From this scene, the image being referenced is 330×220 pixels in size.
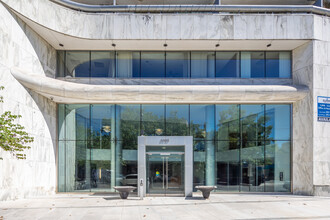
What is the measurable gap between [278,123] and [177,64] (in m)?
8.30

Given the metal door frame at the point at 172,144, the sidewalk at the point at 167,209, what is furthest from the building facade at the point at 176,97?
the sidewalk at the point at 167,209

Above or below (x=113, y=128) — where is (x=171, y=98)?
above

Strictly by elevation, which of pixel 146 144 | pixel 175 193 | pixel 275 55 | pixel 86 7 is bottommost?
pixel 175 193

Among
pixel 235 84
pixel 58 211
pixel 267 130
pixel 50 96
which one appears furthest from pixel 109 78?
pixel 267 130

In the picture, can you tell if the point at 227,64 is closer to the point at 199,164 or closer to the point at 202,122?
the point at 202,122

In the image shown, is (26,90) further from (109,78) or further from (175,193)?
(175,193)

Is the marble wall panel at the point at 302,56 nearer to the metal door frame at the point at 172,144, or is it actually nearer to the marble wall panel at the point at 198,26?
the marble wall panel at the point at 198,26

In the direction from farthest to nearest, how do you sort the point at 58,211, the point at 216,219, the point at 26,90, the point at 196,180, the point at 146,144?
the point at 196,180, the point at 146,144, the point at 26,90, the point at 58,211, the point at 216,219

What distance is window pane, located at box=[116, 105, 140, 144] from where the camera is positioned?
2147 cm

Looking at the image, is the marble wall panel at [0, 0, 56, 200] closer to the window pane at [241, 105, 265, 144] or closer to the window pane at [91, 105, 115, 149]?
the window pane at [91, 105, 115, 149]

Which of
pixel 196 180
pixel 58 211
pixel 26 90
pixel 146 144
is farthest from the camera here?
pixel 196 180

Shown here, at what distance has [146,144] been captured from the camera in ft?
63.7

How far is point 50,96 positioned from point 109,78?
4192 millimetres

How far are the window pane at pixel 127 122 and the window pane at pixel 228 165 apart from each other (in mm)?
5886
